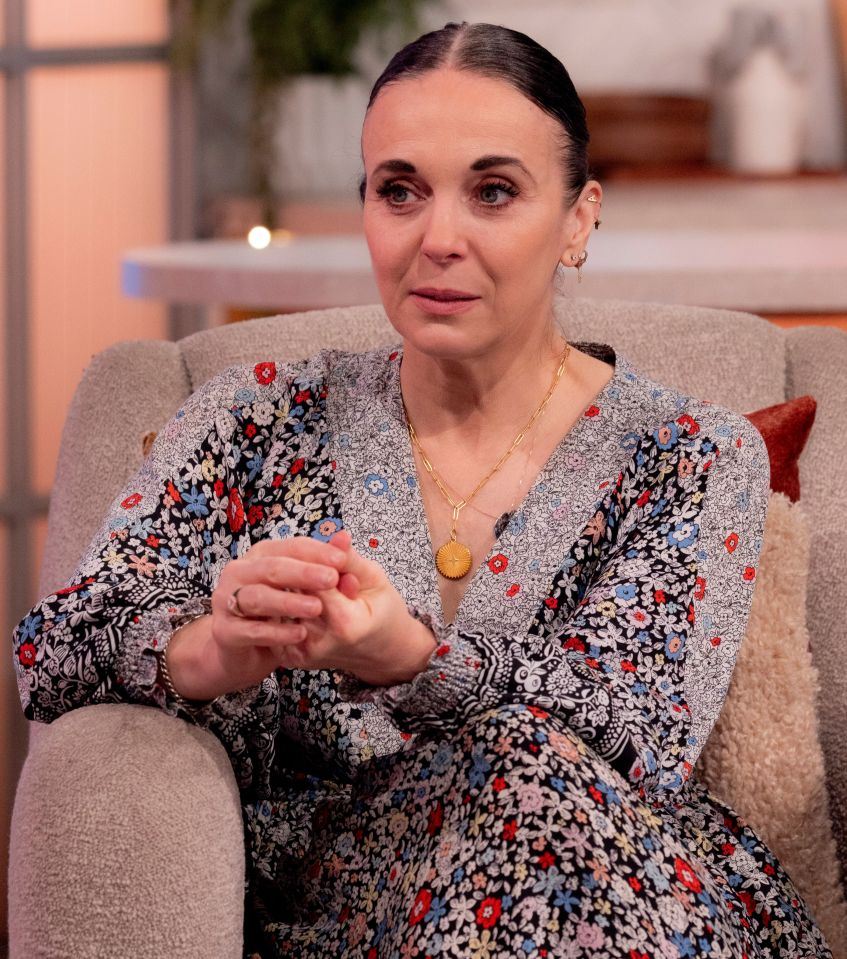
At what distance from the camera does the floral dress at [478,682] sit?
1264mm

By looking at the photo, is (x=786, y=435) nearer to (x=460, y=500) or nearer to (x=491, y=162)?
(x=460, y=500)

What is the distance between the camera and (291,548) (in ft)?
4.36

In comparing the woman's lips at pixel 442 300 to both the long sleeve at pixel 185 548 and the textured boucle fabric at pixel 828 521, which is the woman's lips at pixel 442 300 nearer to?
the long sleeve at pixel 185 548

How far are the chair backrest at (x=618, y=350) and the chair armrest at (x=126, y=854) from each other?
46 centimetres

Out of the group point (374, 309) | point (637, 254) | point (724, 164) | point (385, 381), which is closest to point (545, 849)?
point (385, 381)

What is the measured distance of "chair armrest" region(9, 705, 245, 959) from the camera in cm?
126

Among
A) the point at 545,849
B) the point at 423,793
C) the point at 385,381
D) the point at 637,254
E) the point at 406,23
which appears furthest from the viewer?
→ the point at 406,23

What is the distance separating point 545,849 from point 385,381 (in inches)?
26.1

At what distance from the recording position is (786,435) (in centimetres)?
176

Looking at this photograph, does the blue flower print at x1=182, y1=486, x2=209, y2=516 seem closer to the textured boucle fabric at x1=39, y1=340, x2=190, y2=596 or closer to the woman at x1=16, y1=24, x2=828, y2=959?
the woman at x1=16, y1=24, x2=828, y2=959

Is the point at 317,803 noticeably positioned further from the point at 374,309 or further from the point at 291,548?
the point at 374,309

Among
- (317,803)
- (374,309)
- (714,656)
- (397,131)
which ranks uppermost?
(397,131)

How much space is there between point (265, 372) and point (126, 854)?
0.63 meters

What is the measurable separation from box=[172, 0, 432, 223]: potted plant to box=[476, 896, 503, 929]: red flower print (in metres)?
3.16
